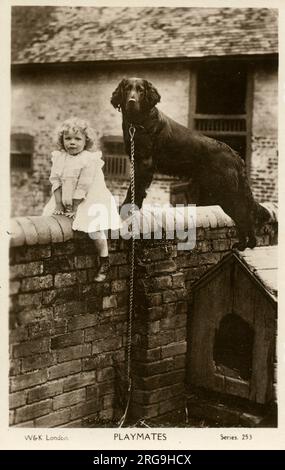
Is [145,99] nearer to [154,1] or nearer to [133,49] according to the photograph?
[154,1]

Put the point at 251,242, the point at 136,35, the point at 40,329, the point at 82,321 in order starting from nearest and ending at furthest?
the point at 40,329
the point at 82,321
the point at 251,242
the point at 136,35

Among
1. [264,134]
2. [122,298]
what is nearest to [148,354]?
[122,298]

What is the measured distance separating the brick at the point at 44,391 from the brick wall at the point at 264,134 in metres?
4.12

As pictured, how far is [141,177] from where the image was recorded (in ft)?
12.1

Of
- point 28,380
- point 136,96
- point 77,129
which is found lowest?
point 28,380

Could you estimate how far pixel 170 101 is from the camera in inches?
298

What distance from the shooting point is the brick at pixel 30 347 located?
3.27 metres

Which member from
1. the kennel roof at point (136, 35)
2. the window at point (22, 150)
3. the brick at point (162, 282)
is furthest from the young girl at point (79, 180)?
the window at point (22, 150)

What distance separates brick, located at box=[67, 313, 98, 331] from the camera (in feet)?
11.5

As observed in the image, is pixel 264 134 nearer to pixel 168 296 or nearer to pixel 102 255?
pixel 168 296

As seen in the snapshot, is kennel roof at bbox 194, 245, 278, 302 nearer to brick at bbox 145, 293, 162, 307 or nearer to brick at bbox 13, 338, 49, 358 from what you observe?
brick at bbox 145, 293, 162, 307

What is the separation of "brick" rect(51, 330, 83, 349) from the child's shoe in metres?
0.37

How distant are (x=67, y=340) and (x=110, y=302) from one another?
1.34 feet

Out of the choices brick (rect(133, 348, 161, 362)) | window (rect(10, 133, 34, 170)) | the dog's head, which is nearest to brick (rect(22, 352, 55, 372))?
brick (rect(133, 348, 161, 362))
